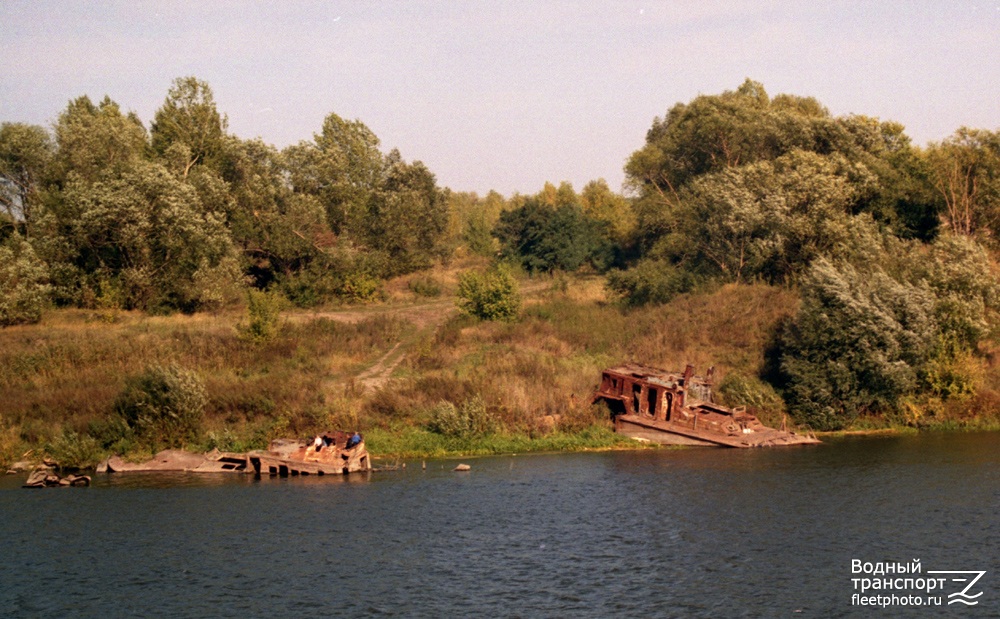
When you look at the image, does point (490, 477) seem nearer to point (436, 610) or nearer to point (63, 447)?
point (436, 610)

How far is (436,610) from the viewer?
73.0ft

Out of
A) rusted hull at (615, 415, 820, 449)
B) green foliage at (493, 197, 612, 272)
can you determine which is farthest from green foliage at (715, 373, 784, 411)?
green foliage at (493, 197, 612, 272)

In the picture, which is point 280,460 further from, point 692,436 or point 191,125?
point 191,125

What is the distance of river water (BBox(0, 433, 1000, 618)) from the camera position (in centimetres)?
2280

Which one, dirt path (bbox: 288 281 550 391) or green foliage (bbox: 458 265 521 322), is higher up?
green foliage (bbox: 458 265 521 322)

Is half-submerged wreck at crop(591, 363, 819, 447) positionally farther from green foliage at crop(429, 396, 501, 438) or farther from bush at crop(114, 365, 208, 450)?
bush at crop(114, 365, 208, 450)

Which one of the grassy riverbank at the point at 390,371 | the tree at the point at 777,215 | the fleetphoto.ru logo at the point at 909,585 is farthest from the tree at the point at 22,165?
the fleetphoto.ru logo at the point at 909,585

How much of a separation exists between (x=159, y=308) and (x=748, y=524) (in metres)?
40.3

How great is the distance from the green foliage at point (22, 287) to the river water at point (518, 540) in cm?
1896

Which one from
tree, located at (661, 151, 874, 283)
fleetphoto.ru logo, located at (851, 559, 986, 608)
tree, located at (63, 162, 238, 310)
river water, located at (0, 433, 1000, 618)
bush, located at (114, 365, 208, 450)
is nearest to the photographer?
fleetphoto.ru logo, located at (851, 559, 986, 608)

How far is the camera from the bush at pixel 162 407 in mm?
39562

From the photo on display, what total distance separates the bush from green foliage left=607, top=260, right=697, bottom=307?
3044 centimetres

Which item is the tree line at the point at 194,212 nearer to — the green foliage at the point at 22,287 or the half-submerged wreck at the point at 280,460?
the green foliage at the point at 22,287

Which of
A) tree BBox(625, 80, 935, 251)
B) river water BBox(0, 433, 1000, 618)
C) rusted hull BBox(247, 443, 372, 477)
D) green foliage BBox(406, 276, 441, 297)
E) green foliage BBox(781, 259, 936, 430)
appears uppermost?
tree BBox(625, 80, 935, 251)
